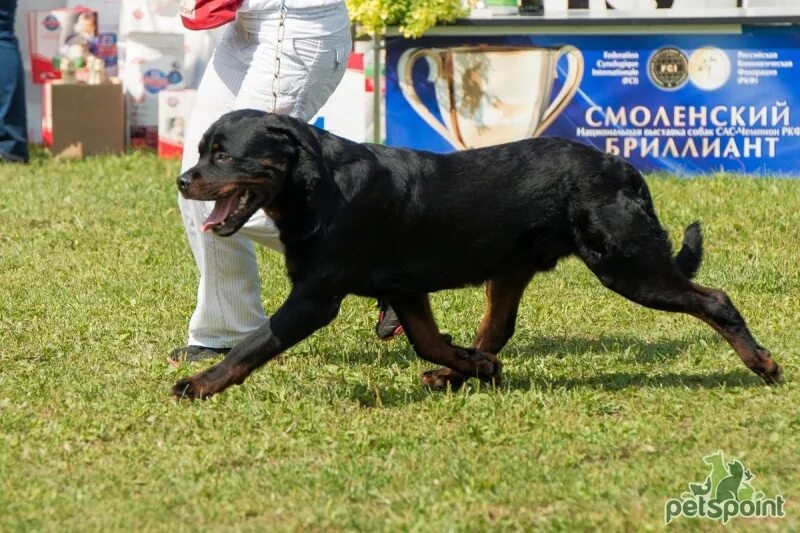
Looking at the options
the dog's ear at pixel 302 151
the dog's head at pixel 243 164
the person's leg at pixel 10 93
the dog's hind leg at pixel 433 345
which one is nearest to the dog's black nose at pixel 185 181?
the dog's head at pixel 243 164

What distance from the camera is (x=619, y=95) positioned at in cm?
1003

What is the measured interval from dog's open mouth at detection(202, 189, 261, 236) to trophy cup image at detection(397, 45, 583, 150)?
5524 millimetres

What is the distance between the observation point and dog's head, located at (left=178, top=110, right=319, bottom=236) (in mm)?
4531

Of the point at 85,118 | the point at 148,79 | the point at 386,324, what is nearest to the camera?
the point at 386,324

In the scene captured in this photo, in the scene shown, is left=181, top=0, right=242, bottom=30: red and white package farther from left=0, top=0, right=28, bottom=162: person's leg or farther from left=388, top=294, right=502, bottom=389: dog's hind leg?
left=0, top=0, right=28, bottom=162: person's leg

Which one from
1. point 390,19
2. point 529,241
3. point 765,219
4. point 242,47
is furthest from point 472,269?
point 390,19

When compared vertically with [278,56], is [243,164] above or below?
below

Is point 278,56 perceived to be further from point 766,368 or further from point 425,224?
point 766,368

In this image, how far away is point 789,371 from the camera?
5.27m

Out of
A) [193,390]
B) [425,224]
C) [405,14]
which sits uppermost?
[405,14]

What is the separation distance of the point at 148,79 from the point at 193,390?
851cm

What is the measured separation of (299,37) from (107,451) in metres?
1.87

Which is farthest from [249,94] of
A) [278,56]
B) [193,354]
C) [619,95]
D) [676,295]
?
[619,95]

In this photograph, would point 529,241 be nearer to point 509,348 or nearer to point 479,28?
point 509,348
